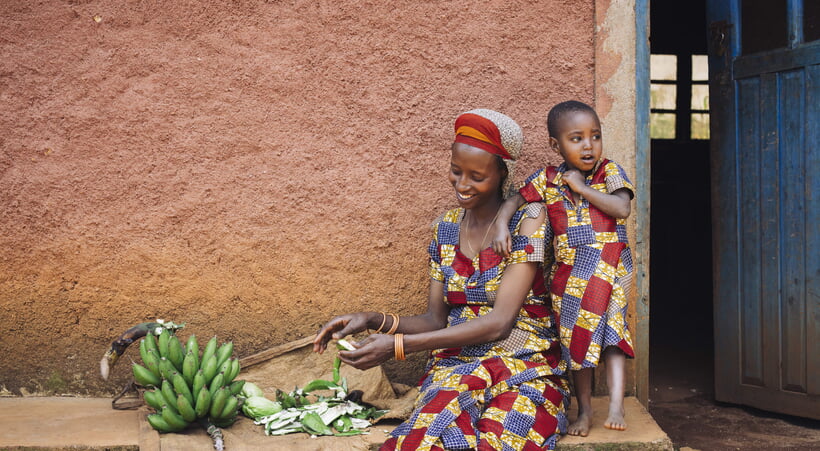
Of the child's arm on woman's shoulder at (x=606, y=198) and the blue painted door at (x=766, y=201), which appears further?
the blue painted door at (x=766, y=201)

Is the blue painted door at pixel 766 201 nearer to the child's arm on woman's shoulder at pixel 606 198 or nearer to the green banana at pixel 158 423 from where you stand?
the child's arm on woman's shoulder at pixel 606 198

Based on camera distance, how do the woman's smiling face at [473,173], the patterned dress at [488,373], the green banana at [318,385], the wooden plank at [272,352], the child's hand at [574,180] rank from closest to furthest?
the patterned dress at [488,373]
the woman's smiling face at [473,173]
the child's hand at [574,180]
the green banana at [318,385]
the wooden plank at [272,352]

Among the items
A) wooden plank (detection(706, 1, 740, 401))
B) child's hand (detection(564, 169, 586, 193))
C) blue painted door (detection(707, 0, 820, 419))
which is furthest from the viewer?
wooden plank (detection(706, 1, 740, 401))

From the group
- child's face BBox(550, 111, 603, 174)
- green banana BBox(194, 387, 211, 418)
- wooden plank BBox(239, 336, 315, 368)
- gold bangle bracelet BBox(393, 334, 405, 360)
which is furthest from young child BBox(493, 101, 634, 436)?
green banana BBox(194, 387, 211, 418)

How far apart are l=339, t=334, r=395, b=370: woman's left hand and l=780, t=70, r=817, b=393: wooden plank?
232 centimetres

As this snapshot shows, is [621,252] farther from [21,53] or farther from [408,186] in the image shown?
[21,53]

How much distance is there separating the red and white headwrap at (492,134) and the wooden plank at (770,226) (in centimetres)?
170

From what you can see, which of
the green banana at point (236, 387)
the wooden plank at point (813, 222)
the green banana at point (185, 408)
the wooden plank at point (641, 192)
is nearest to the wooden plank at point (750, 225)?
the wooden plank at point (813, 222)

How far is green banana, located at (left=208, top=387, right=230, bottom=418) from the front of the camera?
281 cm

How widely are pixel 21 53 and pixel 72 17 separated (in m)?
0.29

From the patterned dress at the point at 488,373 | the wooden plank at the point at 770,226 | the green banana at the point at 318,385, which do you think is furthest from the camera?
the wooden plank at the point at 770,226

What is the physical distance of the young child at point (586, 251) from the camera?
290 centimetres

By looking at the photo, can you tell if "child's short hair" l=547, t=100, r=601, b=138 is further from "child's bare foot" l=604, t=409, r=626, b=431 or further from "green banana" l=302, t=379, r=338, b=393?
"green banana" l=302, t=379, r=338, b=393

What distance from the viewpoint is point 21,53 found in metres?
3.42
